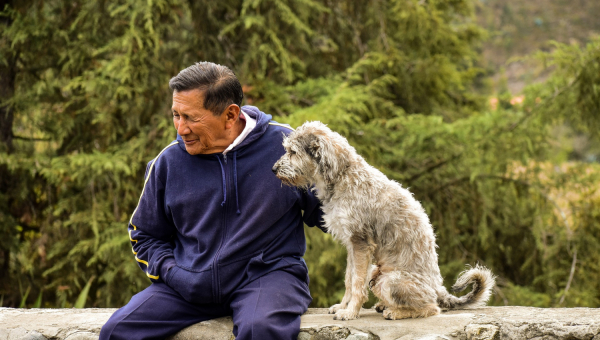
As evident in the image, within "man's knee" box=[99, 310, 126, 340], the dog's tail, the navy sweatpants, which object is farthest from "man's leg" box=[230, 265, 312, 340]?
the dog's tail

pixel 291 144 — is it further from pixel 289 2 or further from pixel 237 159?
pixel 289 2

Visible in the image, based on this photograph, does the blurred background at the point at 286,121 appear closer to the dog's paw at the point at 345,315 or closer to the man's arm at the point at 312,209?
the man's arm at the point at 312,209

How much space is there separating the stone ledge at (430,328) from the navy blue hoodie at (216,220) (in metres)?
0.41

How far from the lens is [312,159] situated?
3.35 meters

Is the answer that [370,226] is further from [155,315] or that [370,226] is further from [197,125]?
[155,315]

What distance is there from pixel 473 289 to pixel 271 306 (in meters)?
1.49

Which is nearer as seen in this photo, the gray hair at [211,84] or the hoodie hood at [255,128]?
the gray hair at [211,84]

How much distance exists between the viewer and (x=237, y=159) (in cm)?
342

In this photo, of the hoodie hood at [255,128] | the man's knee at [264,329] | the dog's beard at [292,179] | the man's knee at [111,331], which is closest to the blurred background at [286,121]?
the hoodie hood at [255,128]

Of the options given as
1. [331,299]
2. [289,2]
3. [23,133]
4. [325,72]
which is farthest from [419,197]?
[23,133]

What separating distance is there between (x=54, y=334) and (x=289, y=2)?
5.62 m

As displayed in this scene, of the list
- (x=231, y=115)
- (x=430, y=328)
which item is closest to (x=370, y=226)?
(x=430, y=328)

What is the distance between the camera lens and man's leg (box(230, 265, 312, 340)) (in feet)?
9.74

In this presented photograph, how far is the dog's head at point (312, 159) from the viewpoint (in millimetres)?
3268
